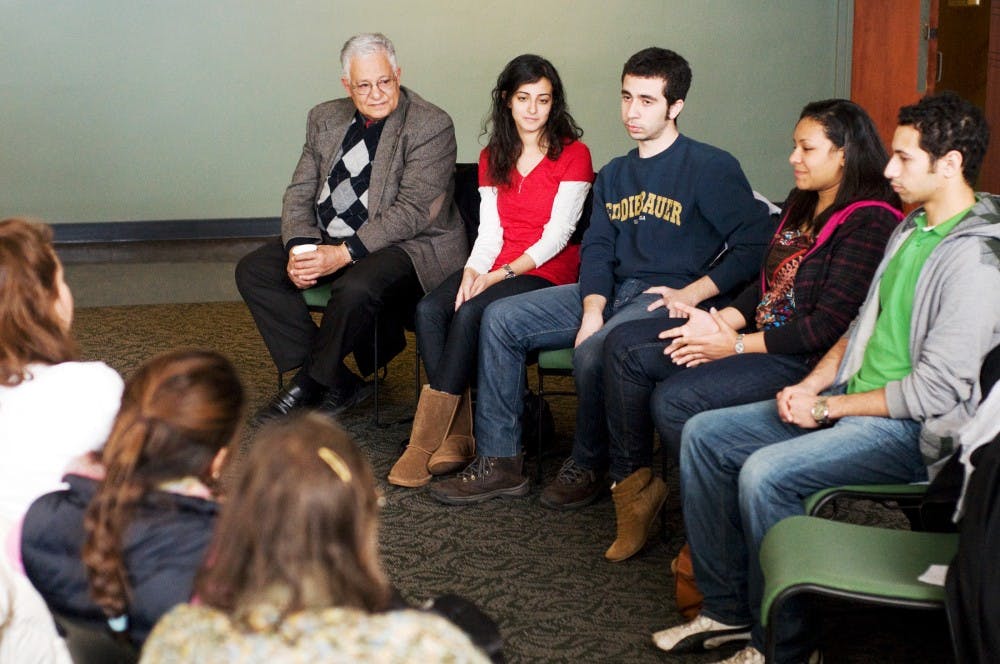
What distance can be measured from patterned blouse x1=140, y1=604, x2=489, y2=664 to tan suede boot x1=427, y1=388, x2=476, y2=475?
2.31 meters

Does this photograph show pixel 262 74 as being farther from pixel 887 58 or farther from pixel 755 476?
pixel 755 476

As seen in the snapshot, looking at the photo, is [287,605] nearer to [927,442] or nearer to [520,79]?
[927,442]

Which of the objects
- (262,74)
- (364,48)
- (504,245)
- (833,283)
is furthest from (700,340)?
(262,74)

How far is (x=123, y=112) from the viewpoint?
7.77 metres

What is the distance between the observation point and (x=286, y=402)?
13.3 feet

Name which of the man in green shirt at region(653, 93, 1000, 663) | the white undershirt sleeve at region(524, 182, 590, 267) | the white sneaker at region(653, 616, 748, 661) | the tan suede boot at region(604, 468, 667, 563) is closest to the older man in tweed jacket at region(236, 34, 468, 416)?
the white undershirt sleeve at region(524, 182, 590, 267)

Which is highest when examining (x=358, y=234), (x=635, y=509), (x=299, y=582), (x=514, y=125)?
(x=514, y=125)

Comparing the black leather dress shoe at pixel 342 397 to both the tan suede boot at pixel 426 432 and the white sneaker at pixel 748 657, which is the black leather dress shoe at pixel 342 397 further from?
the white sneaker at pixel 748 657

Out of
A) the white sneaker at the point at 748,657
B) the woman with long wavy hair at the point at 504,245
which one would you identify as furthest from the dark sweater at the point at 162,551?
the woman with long wavy hair at the point at 504,245

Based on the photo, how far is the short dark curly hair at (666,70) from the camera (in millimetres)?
3246

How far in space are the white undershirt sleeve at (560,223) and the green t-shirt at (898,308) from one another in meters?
1.42

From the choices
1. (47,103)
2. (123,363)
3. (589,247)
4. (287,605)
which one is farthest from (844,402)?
(47,103)

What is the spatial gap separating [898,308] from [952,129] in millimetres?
377

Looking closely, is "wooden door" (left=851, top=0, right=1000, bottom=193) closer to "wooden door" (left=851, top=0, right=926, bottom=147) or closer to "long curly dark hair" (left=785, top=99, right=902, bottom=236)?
"wooden door" (left=851, top=0, right=926, bottom=147)
